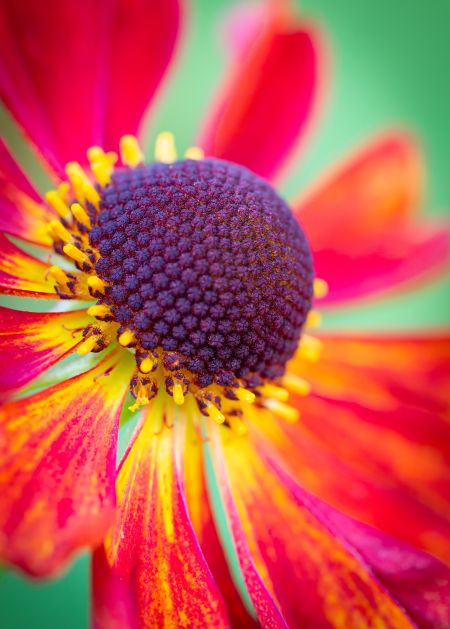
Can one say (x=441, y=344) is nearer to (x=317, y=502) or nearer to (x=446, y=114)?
(x=317, y=502)

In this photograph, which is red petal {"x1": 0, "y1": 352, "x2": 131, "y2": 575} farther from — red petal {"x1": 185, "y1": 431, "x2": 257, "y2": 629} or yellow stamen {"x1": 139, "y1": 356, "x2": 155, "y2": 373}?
red petal {"x1": 185, "y1": 431, "x2": 257, "y2": 629}

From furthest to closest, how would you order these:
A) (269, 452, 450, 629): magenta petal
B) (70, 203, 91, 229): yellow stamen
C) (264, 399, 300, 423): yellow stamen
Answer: (264, 399, 300, 423): yellow stamen
(70, 203, 91, 229): yellow stamen
(269, 452, 450, 629): magenta petal

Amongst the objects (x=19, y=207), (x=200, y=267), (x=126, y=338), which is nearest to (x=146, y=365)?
(x=126, y=338)

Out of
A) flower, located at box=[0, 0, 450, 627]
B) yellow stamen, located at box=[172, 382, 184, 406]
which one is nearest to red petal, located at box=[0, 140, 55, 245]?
flower, located at box=[0, 0, 450, 627]

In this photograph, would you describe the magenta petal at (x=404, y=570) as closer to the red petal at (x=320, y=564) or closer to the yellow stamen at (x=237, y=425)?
A: the red petal at (x=320, y=564)

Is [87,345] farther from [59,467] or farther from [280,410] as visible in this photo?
[280,410]

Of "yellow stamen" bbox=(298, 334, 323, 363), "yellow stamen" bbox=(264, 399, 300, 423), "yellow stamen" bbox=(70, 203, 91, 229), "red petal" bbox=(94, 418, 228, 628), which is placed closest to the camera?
"red petal" bbox=(94, 418, 228, 628)

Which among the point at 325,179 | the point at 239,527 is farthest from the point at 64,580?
the point at 325,179
